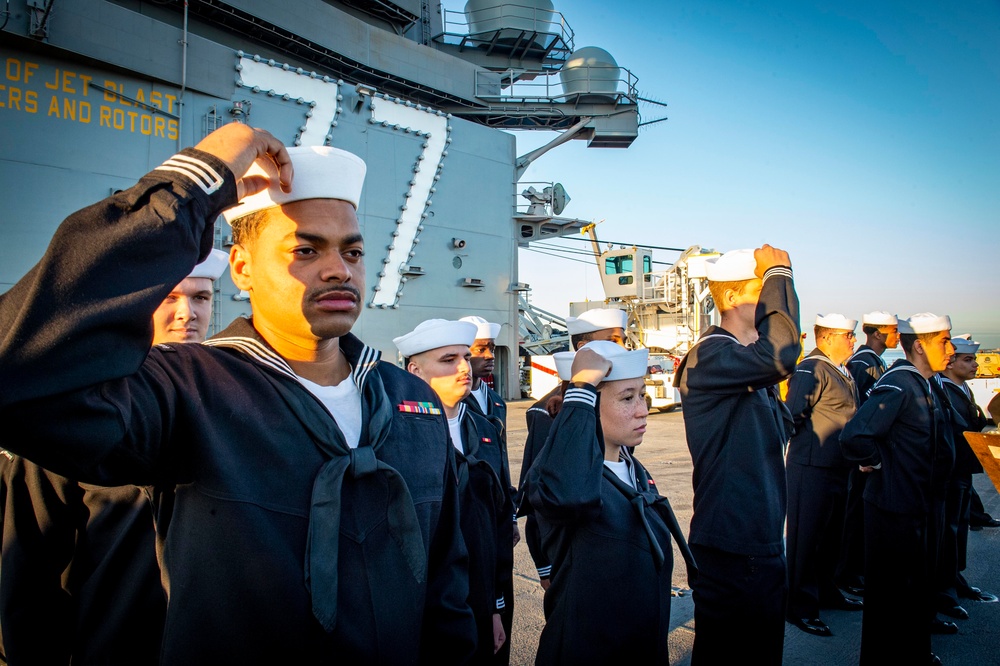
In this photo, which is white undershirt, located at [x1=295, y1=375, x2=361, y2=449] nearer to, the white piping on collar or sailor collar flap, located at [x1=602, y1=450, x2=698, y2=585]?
the white piping on collar

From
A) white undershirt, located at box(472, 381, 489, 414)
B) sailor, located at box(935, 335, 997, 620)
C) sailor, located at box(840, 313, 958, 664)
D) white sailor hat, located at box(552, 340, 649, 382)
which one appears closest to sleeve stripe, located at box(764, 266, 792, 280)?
white sailor hat, located at box(552, 340, 649, 382)

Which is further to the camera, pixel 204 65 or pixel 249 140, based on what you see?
pixel 204 65

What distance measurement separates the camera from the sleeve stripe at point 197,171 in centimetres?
117

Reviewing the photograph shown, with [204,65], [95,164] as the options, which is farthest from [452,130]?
[95,164]

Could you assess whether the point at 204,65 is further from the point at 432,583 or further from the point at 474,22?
the point at 432,583

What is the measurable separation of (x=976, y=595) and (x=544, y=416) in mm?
3835

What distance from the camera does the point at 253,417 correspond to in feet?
4.53

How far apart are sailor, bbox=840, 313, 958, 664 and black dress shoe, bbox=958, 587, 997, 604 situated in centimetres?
76

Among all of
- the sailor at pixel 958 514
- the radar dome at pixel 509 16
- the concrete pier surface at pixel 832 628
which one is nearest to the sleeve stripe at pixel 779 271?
the concrete pier surface at pixel 832 628

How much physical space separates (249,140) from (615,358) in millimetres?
1793

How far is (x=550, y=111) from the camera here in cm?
2019

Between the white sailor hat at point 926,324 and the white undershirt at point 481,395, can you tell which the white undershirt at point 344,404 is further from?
the white sailor hat at point 926,324

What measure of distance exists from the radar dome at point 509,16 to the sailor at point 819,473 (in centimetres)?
1761

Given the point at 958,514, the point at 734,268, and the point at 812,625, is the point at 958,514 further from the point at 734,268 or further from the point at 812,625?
the point at 734,268
